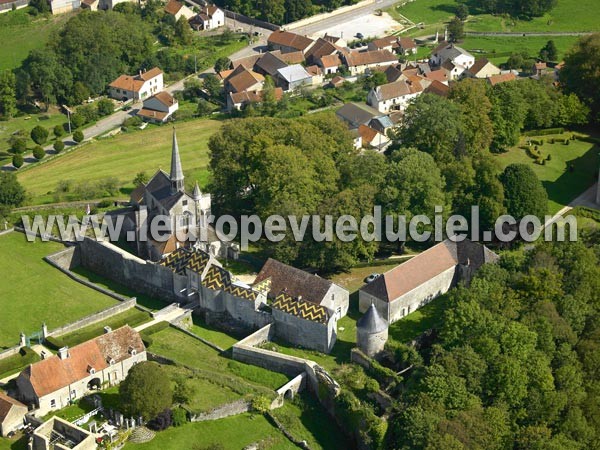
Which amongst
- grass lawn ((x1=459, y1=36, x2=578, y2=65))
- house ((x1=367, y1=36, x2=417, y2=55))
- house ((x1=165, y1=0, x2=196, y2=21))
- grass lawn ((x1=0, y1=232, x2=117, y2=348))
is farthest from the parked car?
house ((x1=165, y1=0, x2=196, y2=21))

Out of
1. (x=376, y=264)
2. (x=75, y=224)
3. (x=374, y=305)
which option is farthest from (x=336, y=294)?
(x=75, y=224)

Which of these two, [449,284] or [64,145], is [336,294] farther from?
[64,145]

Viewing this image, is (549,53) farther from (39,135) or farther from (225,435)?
(225,435)

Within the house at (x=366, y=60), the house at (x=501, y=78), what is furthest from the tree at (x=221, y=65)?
the house at (x=501, y=78)

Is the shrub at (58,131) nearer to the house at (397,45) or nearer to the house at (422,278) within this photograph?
the house at (397,45)

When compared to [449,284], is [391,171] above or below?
above

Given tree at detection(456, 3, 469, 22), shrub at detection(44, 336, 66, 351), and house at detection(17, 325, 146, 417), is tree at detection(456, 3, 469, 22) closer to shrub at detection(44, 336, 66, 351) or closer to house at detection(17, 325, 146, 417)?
house at detection(17, 325, 146, 417)

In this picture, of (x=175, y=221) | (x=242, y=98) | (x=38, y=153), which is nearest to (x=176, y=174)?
(x=175, y=221)
